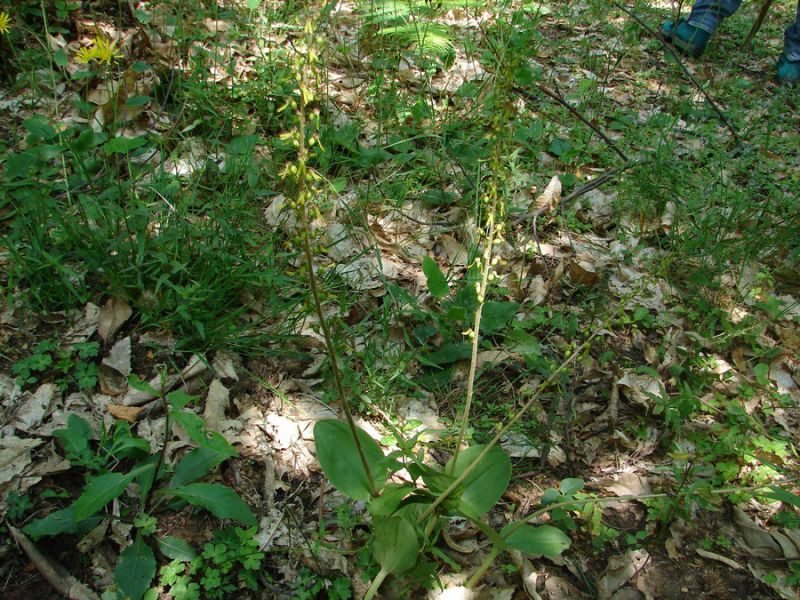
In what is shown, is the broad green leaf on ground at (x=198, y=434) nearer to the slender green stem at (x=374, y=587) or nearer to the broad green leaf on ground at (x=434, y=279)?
the slender green stem at (x=374, y=587)

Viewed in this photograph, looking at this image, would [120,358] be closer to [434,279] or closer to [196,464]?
[196,464]

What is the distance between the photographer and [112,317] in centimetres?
237

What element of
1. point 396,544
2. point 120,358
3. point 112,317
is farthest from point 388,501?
point 112,317

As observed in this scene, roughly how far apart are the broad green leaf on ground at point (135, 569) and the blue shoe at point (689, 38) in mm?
4864

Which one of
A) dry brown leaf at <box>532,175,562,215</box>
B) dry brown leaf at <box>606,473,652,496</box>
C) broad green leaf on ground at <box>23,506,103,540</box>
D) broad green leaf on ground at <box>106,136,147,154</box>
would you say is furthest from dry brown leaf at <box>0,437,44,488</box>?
dry brown leaf at <box>532,175,562,215</box>

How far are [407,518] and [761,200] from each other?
9.82ft

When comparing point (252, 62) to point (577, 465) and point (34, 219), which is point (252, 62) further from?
point (577, 465)

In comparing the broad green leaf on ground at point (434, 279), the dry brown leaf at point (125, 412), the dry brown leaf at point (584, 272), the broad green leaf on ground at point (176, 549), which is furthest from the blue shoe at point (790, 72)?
the broad green leaf on ground at point (176, 549)

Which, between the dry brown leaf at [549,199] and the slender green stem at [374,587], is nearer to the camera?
the slender green stem at [374,587]

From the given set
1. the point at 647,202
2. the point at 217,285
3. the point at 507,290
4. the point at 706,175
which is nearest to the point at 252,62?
the point at 217,285

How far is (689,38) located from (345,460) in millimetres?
4567

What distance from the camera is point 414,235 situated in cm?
308

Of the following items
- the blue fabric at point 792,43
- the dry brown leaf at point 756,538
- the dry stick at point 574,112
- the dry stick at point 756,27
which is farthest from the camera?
the dry stick at point 756,27

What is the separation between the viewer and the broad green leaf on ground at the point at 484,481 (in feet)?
5.81
